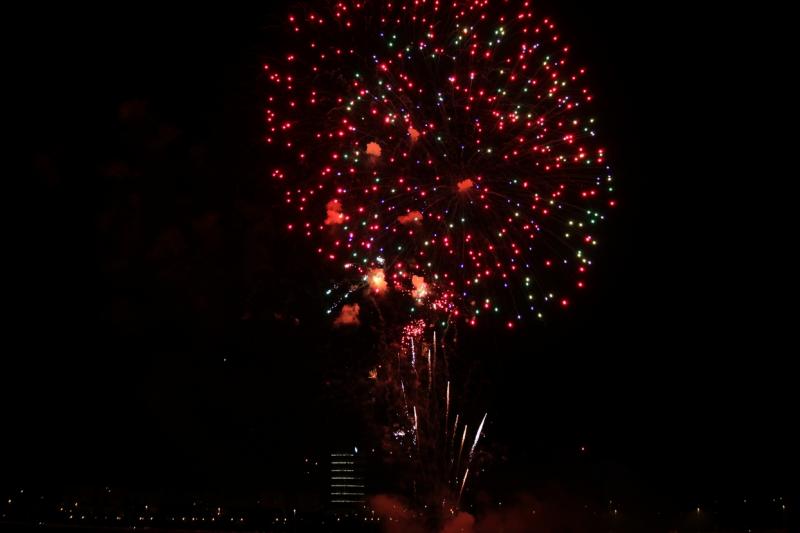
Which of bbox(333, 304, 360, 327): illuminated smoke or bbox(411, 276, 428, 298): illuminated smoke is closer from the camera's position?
bbox(411, 276, 428, 298): illuminated smoke

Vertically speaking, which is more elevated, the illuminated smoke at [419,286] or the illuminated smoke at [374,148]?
the illuminated smoke at [374,148]

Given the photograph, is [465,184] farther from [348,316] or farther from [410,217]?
[348,316]

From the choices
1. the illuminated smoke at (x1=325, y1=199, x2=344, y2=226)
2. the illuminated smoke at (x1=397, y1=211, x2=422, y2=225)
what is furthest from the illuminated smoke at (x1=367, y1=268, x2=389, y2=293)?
the illuminated smoke at (x1=325, y1=199, x2=344, y2=226)

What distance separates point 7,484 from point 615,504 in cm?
1164

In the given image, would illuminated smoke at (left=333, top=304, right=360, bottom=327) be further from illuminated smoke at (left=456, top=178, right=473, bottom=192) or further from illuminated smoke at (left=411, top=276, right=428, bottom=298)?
illuminated smoke at (left=456, top=178, right=473, bottom=192)

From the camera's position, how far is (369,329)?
12438mm

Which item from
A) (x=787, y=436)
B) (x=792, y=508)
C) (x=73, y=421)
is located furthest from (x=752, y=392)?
(x=73, y=421)

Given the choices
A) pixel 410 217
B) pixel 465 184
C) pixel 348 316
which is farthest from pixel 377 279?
pixel 348 316

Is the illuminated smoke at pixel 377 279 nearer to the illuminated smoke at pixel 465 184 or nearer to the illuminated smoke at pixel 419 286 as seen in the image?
the illuminated smoke at pixel 419 286

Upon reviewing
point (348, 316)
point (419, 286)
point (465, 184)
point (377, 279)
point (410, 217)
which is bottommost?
point (419, 286)

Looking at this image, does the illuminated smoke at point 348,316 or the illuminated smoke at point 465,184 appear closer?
the illuminated smoke at point 465,184

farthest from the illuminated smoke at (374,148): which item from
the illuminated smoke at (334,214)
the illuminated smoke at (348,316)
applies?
the illuminated smoke at (348,316)

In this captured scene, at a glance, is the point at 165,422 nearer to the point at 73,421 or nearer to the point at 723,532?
the point at 73,421

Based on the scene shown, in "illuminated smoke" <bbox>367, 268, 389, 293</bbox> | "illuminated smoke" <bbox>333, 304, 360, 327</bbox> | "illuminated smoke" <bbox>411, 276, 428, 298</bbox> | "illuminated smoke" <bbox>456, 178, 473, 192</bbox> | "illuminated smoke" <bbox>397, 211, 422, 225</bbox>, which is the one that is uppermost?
"illuminated smoke" <bbox>456, 178, 473, 192</bbox>
